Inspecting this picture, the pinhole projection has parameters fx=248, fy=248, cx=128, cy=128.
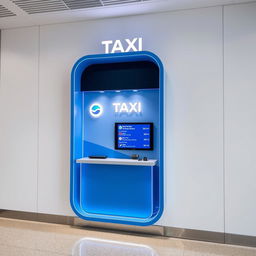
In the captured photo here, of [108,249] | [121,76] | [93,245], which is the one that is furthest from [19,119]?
[108,249]

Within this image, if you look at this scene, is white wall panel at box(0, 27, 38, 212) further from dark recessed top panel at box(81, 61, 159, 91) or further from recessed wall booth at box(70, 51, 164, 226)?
dark recessed top panel at box(81, 61, 159, 91)

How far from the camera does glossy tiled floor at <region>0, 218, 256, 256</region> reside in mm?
3242

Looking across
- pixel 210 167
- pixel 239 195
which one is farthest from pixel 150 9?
pixel 239 195

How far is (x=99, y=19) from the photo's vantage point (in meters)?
4.14

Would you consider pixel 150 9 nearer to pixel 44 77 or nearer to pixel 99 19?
pixel 99 19

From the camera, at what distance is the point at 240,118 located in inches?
140

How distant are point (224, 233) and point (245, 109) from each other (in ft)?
5.92

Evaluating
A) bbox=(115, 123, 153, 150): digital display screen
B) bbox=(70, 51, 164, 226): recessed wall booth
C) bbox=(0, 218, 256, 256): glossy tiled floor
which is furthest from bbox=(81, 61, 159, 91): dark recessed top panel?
bbox=(0, 218, 256, 256): glossy tiled floor

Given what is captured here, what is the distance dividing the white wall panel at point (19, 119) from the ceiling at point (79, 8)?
0.49m

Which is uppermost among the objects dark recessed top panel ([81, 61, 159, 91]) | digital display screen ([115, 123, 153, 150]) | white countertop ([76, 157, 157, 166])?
dark recessed top panel ([81, 61, 159, 91])

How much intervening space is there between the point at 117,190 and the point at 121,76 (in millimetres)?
1830

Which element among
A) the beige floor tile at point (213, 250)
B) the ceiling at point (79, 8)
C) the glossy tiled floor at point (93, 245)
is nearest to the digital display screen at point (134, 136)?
the glossy tiled floor at point (93, 245)

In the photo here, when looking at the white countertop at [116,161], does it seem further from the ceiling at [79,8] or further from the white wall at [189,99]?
the ceiling at [79,8]

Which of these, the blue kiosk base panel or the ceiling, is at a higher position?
the ceiling
